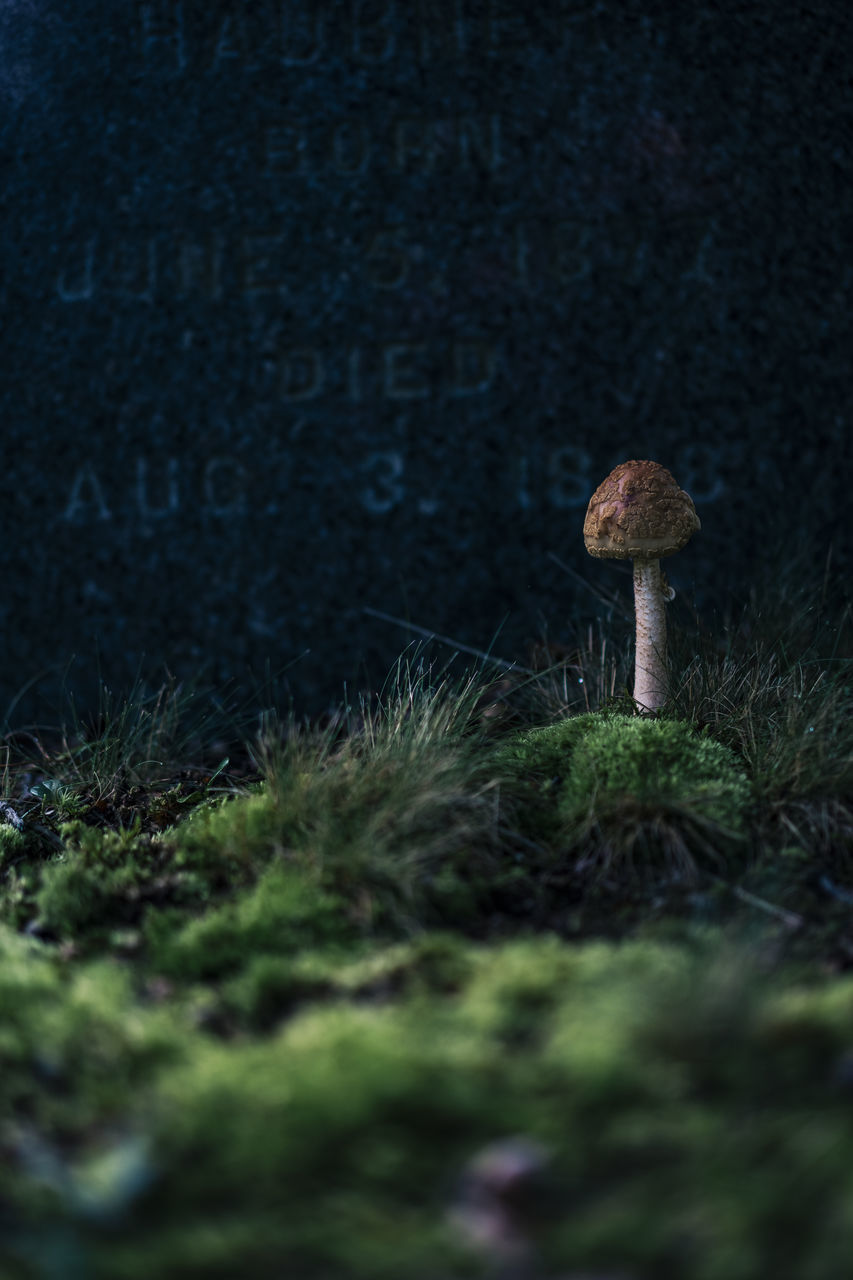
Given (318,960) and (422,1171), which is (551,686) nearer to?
(318,960)

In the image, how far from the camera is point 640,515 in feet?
9.50

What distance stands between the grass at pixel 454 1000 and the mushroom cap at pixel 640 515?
0.50 m

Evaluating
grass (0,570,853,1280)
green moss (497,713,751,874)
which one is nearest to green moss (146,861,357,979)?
grass (0,570,853,1280)

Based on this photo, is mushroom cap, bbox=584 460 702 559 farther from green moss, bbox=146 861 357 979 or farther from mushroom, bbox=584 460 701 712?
green moss, bbox=146 861 357 979

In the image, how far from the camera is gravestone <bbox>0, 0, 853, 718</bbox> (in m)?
4.26

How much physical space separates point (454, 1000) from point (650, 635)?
5.15 feet

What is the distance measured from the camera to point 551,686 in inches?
146

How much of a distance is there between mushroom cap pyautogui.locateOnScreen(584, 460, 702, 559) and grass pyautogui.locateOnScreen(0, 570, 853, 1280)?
497 millimetres

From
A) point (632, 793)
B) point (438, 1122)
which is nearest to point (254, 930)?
point (438, 1122)

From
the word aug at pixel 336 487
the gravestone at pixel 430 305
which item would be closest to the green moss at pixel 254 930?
the gravestone at pixel 430 305

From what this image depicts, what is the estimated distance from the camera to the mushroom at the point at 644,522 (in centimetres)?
291

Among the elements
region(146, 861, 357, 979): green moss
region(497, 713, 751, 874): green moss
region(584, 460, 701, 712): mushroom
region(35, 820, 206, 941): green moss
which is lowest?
region(35, 820, 206, 941): green moss

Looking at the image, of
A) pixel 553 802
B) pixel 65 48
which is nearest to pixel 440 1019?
pixel 553 802

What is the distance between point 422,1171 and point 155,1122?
415mm
